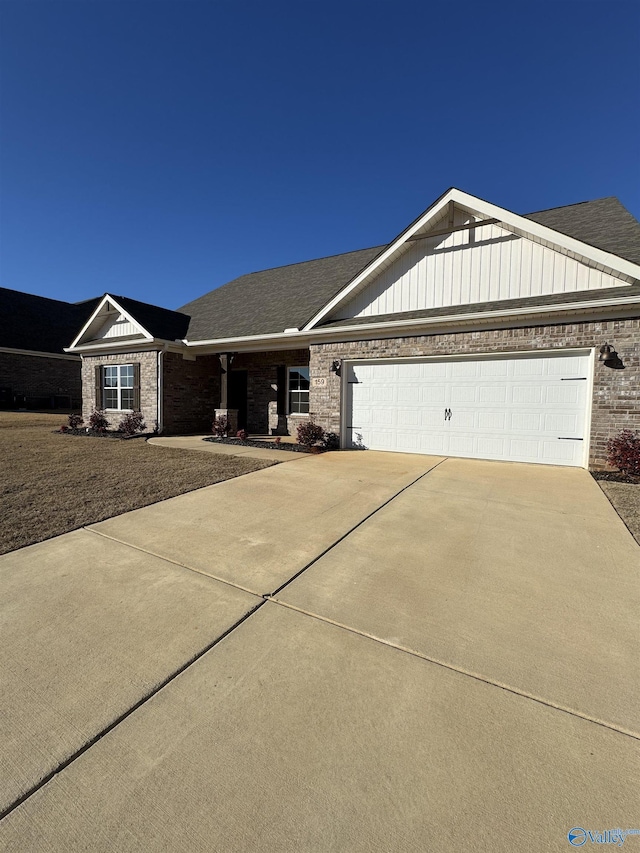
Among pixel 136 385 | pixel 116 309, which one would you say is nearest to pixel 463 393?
pixel 136 385

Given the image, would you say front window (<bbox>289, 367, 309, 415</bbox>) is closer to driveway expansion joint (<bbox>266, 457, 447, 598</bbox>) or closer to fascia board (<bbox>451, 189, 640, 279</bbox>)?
fascia board (<bbox>451, 189, 640, 279</bbox>)

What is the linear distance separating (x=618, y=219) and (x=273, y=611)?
1192 centimetres

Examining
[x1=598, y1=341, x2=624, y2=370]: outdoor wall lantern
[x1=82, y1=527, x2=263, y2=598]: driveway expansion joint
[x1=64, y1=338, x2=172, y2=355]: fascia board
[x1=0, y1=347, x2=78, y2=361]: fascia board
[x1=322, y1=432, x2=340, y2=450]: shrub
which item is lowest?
[x1=82, y1=527, x2=263, y2=598]: driveway expansion joint

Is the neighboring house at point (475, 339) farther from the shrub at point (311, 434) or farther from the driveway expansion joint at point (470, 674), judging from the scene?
the driveway expansion joint at point (470, 674)

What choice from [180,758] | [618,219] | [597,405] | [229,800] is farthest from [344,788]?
[618,219]

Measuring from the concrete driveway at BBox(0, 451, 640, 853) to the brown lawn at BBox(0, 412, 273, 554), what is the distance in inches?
26.5

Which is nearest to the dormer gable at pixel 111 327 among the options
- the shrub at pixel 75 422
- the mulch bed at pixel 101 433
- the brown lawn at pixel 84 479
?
the shrub at pixel 75 422

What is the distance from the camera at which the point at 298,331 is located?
10.3 metres

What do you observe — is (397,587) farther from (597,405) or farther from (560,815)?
(597,405)

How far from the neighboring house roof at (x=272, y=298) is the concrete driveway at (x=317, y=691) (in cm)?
857

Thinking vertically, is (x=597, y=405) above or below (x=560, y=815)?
above

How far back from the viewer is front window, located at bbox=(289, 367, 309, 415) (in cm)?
1278

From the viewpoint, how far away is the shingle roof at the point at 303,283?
8.80 metres

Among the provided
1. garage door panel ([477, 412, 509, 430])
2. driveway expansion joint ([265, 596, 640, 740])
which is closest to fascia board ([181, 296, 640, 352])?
garage door panel ([477, 412, 509, 430])
